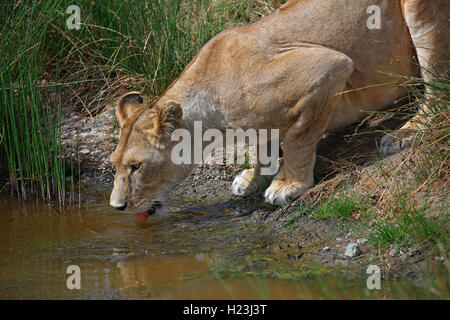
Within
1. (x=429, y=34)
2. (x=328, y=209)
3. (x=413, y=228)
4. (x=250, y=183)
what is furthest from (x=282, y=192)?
(x=429, y=34)

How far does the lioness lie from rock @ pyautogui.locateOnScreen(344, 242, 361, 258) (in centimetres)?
112

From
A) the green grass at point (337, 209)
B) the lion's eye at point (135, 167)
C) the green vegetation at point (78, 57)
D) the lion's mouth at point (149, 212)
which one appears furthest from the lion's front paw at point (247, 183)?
the green vegetation at point (78, 57)

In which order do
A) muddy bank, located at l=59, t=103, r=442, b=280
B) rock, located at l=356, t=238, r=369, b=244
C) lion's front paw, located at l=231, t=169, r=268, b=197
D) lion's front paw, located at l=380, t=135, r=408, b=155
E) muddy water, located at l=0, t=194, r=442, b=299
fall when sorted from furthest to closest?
1. lion's front paw, located at l=231, t=169, r=268, b=197
2. lion's front paw, located at l=380, t=135, r=408, b=155
3. rock, located at l=356, t=238, r=369, b=244
4. muddy bank, located at l=59, t=103, r=442, b=280
5. muddy water, located at l=0, t=194, r=442, b=299

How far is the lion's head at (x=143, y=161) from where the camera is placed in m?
5.20

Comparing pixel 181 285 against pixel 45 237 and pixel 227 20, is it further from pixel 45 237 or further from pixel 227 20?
pixel 227 20

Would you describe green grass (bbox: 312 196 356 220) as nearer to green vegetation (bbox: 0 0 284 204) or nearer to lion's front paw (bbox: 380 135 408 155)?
lion's front paw (bbox: 380 135 408 155)

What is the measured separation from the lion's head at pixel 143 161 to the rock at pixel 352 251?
1586 millimetres

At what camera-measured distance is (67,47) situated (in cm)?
764

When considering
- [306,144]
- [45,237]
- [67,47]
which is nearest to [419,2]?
[306,144]

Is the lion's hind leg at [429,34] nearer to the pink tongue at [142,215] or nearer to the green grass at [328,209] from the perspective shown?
the green grass at [328,209]

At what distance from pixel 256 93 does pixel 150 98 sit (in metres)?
2.04

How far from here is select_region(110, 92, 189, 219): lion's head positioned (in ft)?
17.1

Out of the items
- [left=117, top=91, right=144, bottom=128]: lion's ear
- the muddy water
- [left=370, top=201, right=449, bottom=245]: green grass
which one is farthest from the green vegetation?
[left=370, top=201, right=449, bottom=245]: green grass

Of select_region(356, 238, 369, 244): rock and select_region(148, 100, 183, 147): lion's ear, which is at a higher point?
select_region(148, 100, 183, 147): lion's ear
